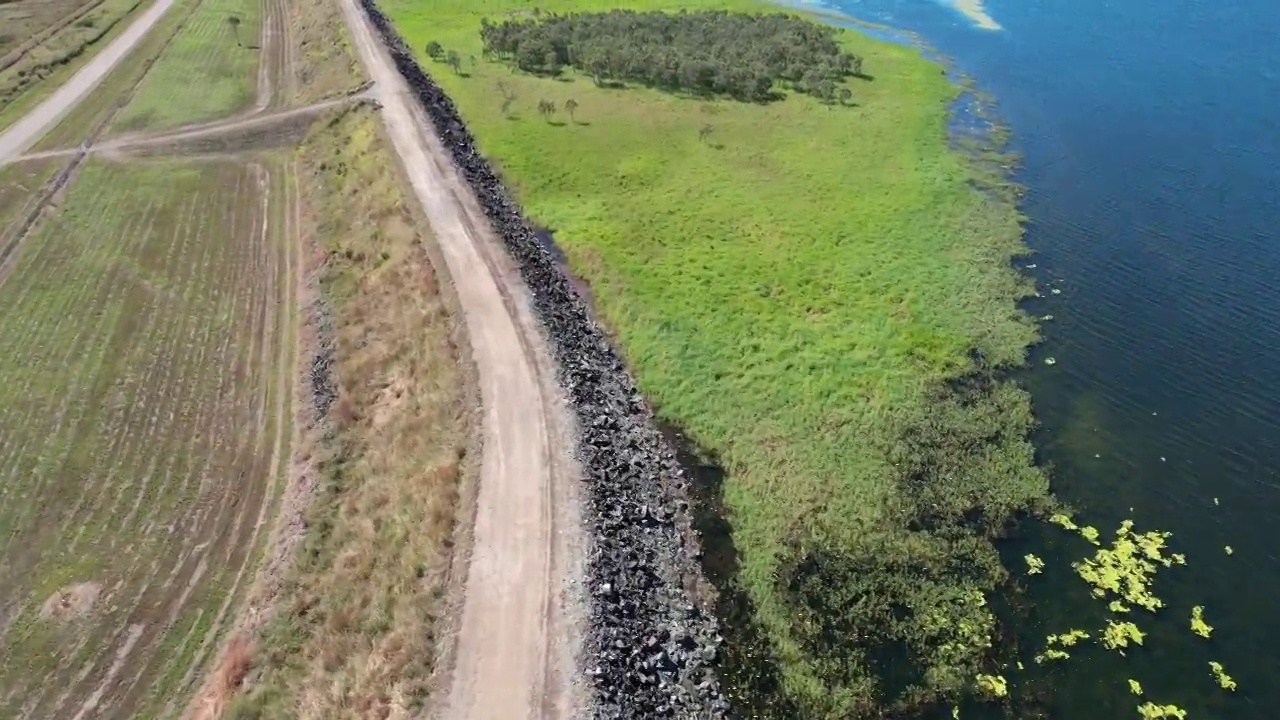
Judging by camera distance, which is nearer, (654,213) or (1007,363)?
(1007,363)

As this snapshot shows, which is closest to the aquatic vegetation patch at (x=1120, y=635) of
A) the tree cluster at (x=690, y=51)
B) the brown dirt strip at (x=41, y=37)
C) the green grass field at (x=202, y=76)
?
the tree cluster at (x=690, y=51)

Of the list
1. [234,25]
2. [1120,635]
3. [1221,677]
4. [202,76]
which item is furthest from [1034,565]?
[234,25]

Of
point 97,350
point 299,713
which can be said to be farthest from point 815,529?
point 97,350

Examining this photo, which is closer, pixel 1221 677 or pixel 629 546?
pixel 1221 677

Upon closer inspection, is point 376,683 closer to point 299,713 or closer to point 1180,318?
point 299,713

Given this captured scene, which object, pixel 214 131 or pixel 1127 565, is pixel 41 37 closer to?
pixel 214 131

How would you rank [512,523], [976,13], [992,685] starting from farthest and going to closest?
1. [976,13]
2. [512,523]
3. [992,685]

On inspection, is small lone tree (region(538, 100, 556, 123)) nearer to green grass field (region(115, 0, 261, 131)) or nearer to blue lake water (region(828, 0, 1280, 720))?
green grass field (region(115, 0, 261, 131))
